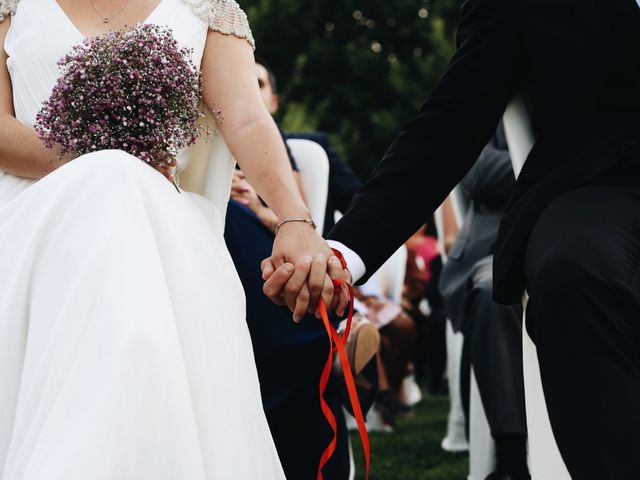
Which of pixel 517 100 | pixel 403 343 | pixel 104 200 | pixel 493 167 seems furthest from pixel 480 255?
pixel 403 343

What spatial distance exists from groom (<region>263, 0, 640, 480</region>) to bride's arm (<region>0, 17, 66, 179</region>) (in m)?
0.69

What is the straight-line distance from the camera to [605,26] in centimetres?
247

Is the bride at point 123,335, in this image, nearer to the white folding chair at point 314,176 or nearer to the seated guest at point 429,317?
the white folding chair at point 314,176

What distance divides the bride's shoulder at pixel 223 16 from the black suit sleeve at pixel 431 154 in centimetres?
76

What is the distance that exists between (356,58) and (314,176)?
17290 millimetres

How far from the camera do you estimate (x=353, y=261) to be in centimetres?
271

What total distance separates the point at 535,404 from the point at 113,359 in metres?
0.90

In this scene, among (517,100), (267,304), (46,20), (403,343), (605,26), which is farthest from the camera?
(403,343)

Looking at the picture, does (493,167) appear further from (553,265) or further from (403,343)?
(403,343)

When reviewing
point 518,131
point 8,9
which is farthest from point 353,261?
point 8,9

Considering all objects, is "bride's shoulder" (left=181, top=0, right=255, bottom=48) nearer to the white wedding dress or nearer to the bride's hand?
the bride's hand

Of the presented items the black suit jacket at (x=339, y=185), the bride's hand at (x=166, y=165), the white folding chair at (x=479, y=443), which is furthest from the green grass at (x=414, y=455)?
the bride's hand at (x=166, y=165)

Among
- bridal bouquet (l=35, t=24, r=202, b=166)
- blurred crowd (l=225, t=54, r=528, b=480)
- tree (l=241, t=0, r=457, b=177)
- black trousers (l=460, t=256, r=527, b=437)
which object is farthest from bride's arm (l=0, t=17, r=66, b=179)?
tree (l=241, t=0, r=457, b=177)

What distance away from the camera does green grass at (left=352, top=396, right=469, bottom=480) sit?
523 cm
